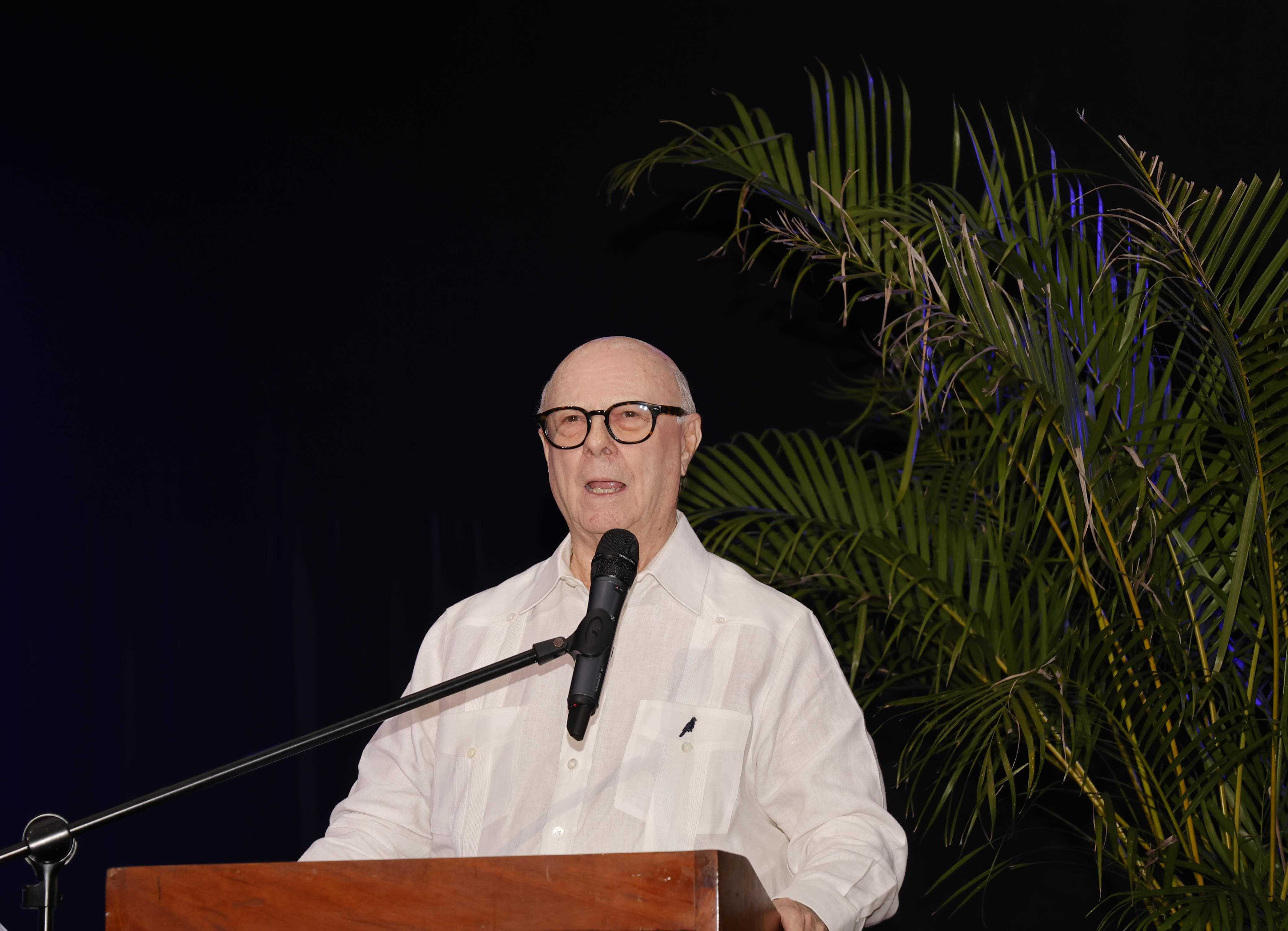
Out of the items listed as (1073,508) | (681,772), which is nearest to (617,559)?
(681,772)

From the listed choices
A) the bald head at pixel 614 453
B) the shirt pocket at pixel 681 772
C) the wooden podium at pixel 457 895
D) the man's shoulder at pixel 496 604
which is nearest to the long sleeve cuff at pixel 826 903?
the shirt pocket at pixel 681 772

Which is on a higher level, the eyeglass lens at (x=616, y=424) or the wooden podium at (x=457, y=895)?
the eyeglass lens at (x=616, y=424)

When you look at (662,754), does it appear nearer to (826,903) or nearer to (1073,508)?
(826,903)

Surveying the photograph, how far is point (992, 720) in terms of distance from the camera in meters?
2.52

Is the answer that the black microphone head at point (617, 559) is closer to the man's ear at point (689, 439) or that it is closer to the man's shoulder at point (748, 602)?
the man's shoulder at point (748, 602)

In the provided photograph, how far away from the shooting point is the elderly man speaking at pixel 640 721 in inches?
76.7

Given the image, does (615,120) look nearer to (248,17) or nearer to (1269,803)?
(248,17)

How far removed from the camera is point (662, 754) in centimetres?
199

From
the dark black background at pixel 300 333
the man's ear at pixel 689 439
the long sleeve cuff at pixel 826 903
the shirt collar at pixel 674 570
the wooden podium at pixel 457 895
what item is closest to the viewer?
the wooden podium at pixel 457 895

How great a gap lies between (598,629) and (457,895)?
329 millimetres

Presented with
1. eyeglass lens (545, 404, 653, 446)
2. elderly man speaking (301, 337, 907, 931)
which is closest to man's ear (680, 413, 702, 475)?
elderly man speaking (301, 337, 907, 931)

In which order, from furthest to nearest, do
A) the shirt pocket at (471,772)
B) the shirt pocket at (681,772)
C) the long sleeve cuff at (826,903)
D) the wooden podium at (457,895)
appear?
the shirt pocket at (471,772)
the shirt pocket at (681,772)
the long sleeve cuff at (826,903)
the wooden podium at (457,895)

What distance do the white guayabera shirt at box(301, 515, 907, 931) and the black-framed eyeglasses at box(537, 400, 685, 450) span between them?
0.62 ft

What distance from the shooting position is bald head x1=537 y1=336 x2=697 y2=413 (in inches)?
87.0
